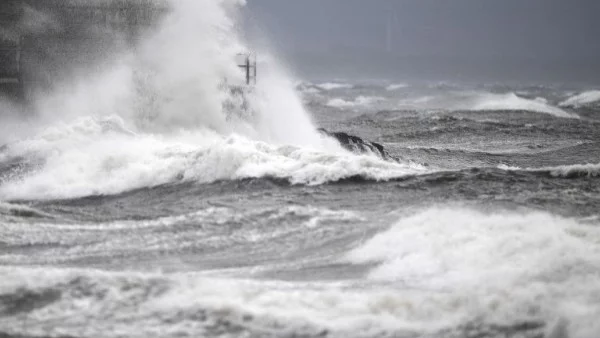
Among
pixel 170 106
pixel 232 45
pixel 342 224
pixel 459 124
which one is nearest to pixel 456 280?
pixel 342 224

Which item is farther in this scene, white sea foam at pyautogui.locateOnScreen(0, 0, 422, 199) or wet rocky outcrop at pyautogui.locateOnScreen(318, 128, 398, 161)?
wet rocky outcrop at pyautogui.locateOnScreen(318, 128, 398, 161)

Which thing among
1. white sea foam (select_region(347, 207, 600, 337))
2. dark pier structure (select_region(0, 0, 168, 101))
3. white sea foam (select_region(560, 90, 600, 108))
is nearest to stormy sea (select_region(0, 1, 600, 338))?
white sea foam (select_region(347, 207, 600, 337))

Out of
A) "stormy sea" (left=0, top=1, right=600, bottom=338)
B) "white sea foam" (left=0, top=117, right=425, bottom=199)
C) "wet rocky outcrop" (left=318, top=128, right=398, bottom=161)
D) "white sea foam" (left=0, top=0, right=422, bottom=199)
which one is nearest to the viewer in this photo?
"stormy sea" (left=0, top=1, right=600, bottom=338)

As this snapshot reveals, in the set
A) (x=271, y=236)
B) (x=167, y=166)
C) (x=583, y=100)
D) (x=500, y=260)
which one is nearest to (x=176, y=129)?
(x=167, y=166)

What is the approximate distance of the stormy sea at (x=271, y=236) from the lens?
21.4 feet

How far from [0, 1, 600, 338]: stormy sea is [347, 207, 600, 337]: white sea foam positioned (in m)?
0.03

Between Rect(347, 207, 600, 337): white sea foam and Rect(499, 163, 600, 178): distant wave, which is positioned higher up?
Rect(499, 163, 600, 178): distant wave

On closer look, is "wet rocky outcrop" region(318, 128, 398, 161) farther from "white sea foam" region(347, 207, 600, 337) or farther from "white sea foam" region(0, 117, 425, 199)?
"white sea foam" region(347, 207, 600, 337)

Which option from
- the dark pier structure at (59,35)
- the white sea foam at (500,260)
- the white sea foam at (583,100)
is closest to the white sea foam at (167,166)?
the white sea foam at (500,260)

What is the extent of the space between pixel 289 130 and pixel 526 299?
1411 centimetres

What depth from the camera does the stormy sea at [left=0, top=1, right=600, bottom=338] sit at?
6516 millimetres

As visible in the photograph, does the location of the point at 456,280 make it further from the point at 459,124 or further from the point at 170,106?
the point at 459,124

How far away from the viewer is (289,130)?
20.4 metres

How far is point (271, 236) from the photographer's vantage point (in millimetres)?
9250
